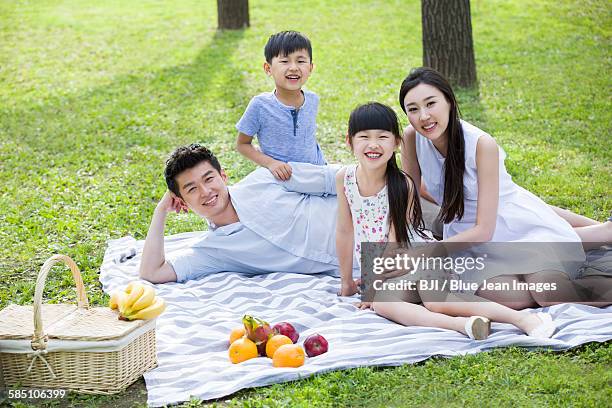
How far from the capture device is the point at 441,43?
9422 mm

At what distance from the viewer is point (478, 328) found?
4.03m

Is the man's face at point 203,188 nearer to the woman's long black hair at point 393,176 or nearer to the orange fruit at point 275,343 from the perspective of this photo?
the woman's long black hair at point 393,176

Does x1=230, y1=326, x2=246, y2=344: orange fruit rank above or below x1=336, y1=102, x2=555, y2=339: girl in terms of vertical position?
below

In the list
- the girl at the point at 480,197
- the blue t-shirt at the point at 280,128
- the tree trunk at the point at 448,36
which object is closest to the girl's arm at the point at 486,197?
the girl at the point at 480,197

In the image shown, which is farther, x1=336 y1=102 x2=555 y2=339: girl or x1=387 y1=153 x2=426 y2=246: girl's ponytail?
x1=387 y1=153 x2=426 y2=246: girl's ponytail

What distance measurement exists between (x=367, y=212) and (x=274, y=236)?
89 centimetres

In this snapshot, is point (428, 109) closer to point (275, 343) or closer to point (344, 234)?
point (344, 234)

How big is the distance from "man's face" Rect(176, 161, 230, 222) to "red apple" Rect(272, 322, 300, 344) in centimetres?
120

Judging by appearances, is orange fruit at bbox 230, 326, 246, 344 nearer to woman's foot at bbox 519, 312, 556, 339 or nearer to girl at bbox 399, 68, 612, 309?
girl at bbox 399, 68, 612, 309

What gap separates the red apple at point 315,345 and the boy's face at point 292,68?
2.13 m

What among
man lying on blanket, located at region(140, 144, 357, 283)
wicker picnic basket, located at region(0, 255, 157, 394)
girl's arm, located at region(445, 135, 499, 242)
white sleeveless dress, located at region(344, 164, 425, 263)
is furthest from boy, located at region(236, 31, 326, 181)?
wicker picnic basket, located at region(0, 255, 157, 394)

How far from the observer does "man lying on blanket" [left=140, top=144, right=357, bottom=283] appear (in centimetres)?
517

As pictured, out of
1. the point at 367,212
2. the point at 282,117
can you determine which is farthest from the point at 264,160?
the point at 367,212

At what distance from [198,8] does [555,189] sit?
38.9ft
